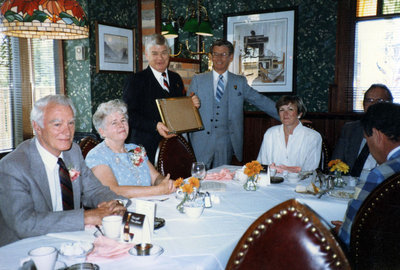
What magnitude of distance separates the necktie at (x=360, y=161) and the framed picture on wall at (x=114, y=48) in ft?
10.5

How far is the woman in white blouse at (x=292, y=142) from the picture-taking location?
2.99 metres

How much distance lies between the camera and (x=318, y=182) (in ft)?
7.30

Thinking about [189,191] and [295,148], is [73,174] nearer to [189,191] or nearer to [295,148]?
[189,191]

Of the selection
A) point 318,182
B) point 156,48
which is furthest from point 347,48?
point 318,182

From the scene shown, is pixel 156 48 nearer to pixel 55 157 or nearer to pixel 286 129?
pixel 286 129

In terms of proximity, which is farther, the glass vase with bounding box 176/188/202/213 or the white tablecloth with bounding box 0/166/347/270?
the glass vase with bounding box 176/188/202/213

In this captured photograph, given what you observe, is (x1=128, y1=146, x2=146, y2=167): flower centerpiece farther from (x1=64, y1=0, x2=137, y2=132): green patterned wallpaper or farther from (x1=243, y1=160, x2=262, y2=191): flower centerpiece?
(x1=64, y1=0, x2=137, y2=132): green patterned wallpaper

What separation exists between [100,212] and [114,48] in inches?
142

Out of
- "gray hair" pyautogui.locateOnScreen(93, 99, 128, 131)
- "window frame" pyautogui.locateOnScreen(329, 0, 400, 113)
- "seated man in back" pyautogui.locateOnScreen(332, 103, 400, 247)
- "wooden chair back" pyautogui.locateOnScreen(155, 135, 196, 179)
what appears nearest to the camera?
"seated man in back" pyautogui.locateOnScreen(332, 103, 400, 247)

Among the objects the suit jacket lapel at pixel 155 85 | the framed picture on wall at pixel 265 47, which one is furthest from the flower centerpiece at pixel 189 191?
the framed picture on wall at pixel 265 47

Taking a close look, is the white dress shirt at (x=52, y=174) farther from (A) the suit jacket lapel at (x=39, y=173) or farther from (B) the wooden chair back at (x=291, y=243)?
(B) the wooden chair back at (x=291, y=243)

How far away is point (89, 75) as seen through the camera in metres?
4.54

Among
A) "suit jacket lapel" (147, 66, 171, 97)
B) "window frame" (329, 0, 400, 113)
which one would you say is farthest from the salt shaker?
"window frame" (329, 0, 400, 113)

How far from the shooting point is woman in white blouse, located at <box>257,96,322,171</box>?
299 cm
